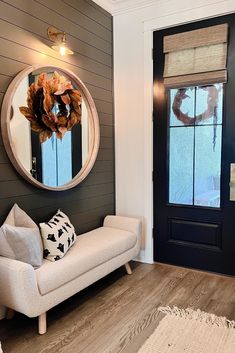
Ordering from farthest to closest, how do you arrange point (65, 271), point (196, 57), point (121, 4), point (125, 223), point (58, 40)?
point (121, 4) < point (125, 223) < point (196, 57) < point (58, 40) < point (65, 271)

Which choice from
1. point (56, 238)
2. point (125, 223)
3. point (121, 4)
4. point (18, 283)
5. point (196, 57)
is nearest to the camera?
point (18, 283)

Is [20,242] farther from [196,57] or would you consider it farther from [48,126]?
[196,57]

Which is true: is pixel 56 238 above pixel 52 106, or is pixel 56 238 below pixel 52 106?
below

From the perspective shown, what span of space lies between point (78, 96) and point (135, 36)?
3.68 ft

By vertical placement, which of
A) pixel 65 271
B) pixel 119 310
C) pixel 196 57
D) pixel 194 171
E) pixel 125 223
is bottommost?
pixel 119 310

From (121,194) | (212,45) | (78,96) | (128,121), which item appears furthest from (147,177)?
(212,45)

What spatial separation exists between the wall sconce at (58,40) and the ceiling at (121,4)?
83cm

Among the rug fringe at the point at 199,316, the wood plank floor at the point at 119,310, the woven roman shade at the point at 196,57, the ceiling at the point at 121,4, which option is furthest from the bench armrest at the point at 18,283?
the ceiling at the point at 121,4

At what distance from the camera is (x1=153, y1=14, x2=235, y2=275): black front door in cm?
287

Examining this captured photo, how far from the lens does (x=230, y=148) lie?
2840mm

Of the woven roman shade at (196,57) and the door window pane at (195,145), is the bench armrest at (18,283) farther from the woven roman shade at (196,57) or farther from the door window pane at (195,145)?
the woven roman shade at (196,57)

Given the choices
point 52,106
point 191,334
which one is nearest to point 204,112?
point 52,106

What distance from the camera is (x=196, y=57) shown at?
9.61 ft

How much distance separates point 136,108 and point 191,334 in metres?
2.27
